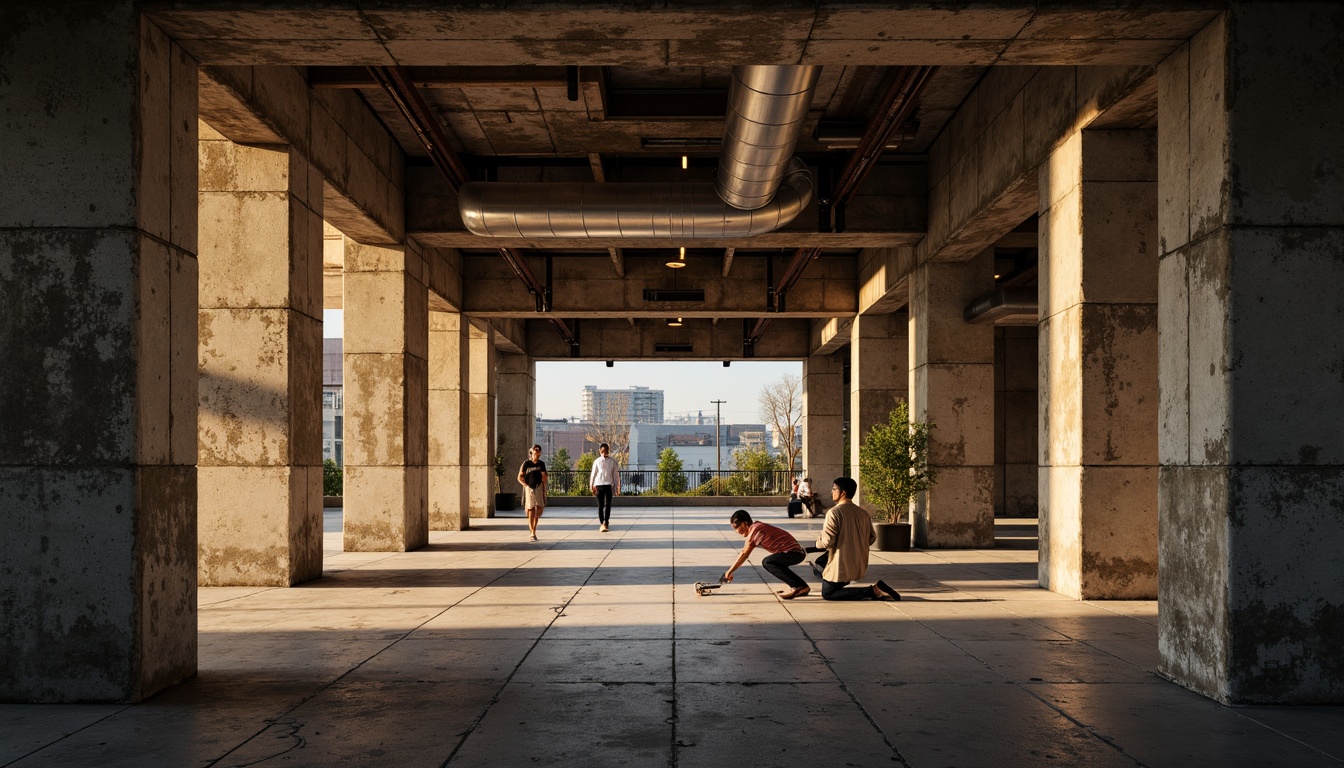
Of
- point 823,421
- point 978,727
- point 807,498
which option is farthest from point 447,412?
point 978,727

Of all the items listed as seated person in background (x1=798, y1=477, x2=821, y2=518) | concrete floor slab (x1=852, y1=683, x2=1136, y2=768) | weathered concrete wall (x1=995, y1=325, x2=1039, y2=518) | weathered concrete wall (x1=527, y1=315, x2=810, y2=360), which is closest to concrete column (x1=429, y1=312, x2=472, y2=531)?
weathered concrete wall (x1=527, y1=315, x2=810, y2=360)

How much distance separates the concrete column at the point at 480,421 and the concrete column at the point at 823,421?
9771mm

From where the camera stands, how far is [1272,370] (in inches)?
227

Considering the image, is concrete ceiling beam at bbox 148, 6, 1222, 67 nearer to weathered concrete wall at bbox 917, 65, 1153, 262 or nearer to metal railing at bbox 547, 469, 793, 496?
weathered concrete wall at bbox 917, 65, 1153, 262

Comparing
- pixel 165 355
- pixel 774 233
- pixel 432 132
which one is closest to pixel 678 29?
pixel 165 355

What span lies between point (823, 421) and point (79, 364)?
2582cm

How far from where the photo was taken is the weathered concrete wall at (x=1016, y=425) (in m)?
25.3

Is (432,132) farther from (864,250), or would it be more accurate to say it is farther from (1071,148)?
(864,250)

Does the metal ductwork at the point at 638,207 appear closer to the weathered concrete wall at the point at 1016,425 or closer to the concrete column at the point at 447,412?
the concrete column at the point at 447,412

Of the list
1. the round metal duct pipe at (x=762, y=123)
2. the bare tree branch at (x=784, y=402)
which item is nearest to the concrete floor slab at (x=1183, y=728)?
the round metal duct pipe at (x=762, y=123)

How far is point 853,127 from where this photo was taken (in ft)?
44.6

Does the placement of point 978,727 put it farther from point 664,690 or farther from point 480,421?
point 480,421

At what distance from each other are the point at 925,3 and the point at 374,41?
3202mm

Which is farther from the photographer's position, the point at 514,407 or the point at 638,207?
the point at 514,407
